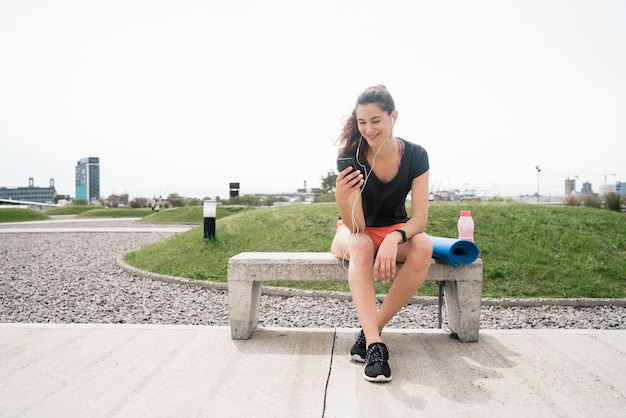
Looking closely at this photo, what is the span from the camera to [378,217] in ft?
11.6

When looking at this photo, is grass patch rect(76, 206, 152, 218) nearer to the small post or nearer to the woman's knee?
the small post

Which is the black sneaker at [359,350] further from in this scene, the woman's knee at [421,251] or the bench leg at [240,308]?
the bench leg at [240,308]

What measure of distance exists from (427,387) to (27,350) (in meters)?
2.76

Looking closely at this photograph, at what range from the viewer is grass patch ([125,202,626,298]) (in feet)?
21.0

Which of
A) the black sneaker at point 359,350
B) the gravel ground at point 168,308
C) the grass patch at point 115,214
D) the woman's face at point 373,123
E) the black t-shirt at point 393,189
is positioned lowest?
the gravel ground at point 168,308

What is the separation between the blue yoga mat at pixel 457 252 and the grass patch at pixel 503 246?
2.85 metres

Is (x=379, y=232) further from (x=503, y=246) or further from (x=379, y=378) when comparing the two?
(x=503, y=246)

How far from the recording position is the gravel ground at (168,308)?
5.11 meters

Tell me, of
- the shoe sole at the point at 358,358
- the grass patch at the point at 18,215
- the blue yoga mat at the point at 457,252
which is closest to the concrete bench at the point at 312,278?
the blue yoga mat at the point at 457,252

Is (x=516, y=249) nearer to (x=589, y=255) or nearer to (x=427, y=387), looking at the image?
(x=589, y=255)

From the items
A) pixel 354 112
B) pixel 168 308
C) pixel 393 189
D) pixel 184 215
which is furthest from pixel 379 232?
pixel 184 215

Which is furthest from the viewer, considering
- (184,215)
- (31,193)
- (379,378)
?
(31,193)

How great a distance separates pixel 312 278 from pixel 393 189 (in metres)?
0.90

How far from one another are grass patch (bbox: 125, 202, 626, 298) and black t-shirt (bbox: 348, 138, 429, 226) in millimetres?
3077
